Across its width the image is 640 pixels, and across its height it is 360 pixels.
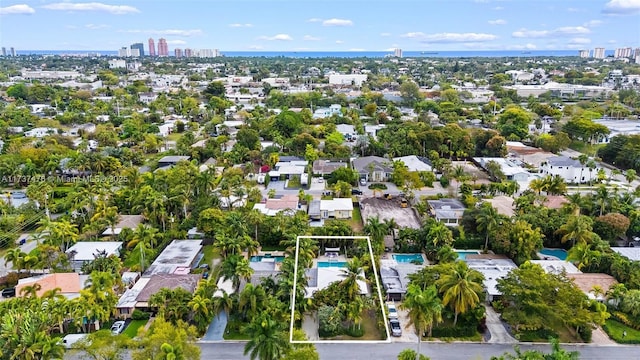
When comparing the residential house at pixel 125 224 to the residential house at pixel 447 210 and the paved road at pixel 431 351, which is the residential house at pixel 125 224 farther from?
the residential house at pixel 447 210

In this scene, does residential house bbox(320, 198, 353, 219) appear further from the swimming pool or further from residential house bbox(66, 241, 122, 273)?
residential house bbox(66, 241, 122, 273)

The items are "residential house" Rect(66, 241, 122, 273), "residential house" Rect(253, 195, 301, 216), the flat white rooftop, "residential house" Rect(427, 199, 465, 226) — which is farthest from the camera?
A: "residential house" Rect(253, 195, 301, 216)

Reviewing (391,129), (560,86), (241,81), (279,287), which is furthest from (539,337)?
(241,81)

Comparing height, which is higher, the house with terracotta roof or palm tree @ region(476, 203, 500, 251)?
palm tree @ region(476, 203, 500, 251)

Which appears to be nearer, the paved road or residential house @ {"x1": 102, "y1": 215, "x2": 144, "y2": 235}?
the paved road

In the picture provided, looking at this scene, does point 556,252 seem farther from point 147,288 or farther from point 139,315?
point 139,315

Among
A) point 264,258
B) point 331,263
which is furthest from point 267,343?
point 264,258

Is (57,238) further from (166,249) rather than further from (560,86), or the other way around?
(560,86)

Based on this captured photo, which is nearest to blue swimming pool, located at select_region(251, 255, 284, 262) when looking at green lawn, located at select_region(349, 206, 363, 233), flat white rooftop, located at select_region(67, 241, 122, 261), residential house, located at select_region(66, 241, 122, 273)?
green lawn, located at select_region(349, 206, 363, 233)
